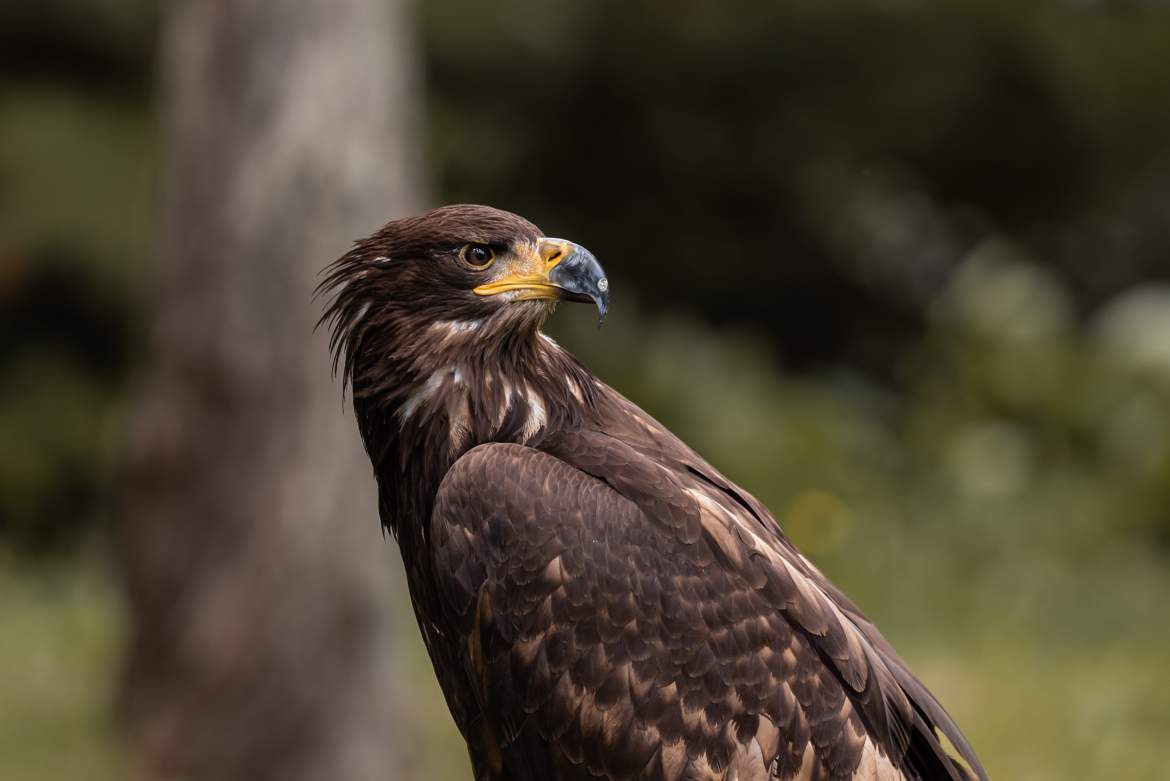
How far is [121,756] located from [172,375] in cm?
161

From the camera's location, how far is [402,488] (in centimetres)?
374

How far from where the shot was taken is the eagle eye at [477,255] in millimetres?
3715

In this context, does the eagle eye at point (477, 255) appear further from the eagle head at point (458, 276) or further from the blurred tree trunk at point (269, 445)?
the blurred tree trunk at point (269, 445)

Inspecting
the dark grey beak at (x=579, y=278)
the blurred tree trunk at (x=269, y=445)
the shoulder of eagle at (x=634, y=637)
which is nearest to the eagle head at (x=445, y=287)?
the dark grey beak at (x=579, y=278)

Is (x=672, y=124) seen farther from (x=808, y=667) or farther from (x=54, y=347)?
(x=808, y=667)

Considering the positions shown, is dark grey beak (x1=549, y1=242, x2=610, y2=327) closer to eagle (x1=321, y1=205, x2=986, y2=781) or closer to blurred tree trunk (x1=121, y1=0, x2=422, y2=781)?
eagle (x1=321, y1=205, x2=986, y2=781)

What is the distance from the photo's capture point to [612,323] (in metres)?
11.3

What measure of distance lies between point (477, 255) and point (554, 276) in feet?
0.55

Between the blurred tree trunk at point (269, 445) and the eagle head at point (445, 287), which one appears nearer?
the eagle head at point (445, 287)

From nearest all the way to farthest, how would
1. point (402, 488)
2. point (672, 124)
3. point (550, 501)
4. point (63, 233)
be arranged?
point (550, 501) → point (402, 488) → point (63, 233) → point (672, 124)

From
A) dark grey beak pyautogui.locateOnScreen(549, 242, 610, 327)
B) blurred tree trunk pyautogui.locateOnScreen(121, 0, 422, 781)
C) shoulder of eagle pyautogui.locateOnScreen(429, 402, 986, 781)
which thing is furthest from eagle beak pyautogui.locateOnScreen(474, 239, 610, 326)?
blurred tree trunk pyautogui.locateOnScreen(121, 0, 422, 781)

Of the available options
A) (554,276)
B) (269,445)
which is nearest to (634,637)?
(554,276)

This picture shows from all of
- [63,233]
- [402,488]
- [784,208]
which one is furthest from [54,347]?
[402,488]

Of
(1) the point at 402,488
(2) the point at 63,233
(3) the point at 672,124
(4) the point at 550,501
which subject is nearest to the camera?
(4) the point at 550,501
